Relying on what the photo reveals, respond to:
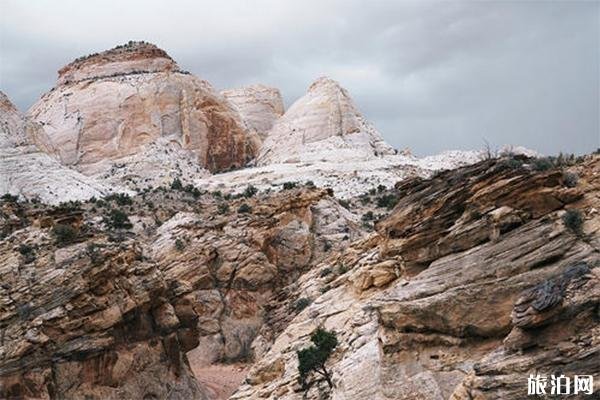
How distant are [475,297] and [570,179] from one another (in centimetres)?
447

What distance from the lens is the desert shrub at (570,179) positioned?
1917 cm

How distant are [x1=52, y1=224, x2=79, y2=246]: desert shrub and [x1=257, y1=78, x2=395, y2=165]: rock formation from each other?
50248 millimetres

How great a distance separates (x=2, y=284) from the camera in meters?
27.9

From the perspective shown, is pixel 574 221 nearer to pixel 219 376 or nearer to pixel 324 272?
pixel 324 272

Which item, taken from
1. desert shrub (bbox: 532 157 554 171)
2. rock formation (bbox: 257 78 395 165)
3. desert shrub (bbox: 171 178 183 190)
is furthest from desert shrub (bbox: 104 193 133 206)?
desert shrub (bbox: 532 157 554 171)

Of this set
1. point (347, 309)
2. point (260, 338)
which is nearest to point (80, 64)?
point (260, 338)

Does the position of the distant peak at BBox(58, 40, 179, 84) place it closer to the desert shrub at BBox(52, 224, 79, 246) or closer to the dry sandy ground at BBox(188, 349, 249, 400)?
the dry sandy ground at BBox(188, 349, 249, 400)

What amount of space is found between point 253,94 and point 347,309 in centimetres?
7897

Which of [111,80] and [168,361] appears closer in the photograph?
[168,361]

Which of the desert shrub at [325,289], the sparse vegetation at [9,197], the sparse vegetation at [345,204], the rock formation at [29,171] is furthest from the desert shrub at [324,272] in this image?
the rock formation at [29,171]

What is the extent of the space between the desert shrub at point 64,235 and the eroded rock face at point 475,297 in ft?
33.7

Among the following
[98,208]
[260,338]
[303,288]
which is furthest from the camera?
[98,208]

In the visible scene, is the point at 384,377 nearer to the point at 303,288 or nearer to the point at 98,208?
the point at 303,288

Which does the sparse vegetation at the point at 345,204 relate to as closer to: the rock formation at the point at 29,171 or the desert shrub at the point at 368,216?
the desert shrub at the point at 368,216
